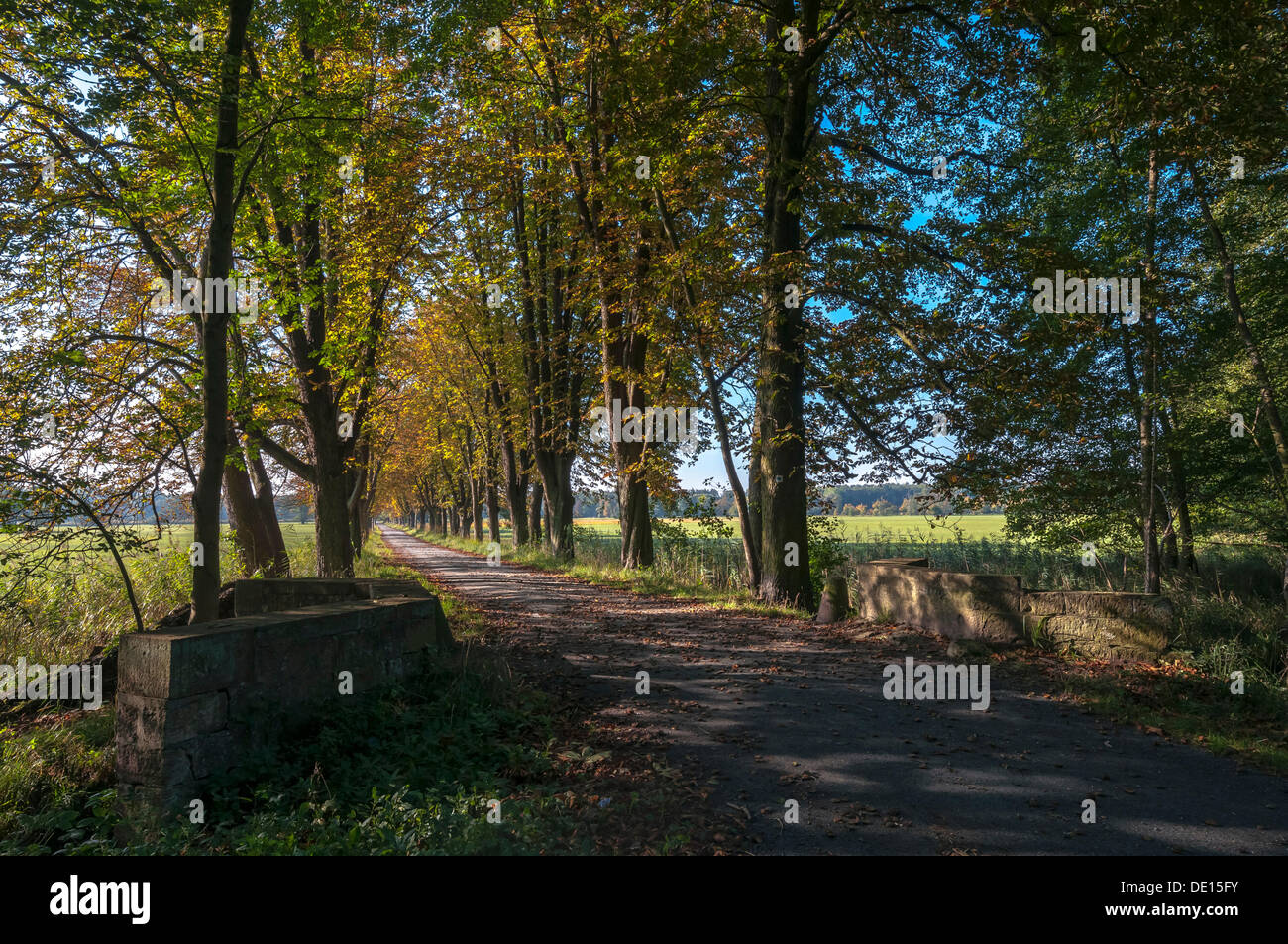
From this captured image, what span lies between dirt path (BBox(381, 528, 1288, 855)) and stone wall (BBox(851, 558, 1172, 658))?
1.51ft

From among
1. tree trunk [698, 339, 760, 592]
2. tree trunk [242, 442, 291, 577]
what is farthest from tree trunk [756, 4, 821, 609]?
tree trunk [242, 442, 291, 577]

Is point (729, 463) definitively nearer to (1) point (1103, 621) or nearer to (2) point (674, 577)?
(2) point (674, 577)

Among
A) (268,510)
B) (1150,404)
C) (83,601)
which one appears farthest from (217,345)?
(1150,404)

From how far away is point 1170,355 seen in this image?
13672mm

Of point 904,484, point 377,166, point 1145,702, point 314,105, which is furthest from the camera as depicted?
point 904,484

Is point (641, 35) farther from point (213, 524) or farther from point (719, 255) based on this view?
point (213, 524)

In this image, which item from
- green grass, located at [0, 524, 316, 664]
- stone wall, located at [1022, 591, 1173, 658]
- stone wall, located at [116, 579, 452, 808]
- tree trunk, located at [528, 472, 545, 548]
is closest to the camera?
stone wall, located at [116, 579, 452, 808]

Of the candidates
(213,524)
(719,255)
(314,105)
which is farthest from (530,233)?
(213,524)

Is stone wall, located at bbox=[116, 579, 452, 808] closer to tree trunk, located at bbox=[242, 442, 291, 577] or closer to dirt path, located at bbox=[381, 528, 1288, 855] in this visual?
dirt path, located at bbox=[381, 528, 1288, 855]

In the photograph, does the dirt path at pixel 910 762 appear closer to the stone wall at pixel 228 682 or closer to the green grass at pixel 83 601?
the stone wall at pixel 228 682

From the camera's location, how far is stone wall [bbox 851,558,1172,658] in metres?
7.11

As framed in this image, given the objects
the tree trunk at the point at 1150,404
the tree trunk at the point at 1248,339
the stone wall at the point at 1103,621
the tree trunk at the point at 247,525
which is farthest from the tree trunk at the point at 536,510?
the stone wall at the point at 1103,621

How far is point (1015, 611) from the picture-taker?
795 centimetres
